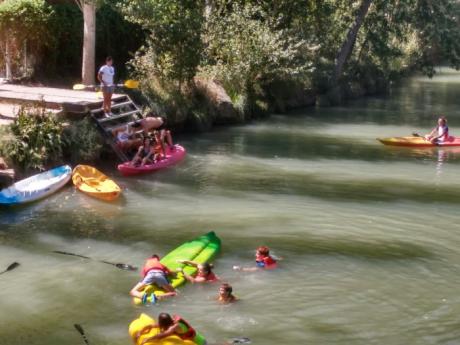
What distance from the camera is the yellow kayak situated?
615 inches

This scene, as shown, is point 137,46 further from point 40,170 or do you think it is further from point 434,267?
point 434,267

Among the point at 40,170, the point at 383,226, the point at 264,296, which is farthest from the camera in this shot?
the point at 40,170

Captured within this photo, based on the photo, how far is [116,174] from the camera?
18.3m

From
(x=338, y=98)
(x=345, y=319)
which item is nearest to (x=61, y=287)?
(x=345, y=319)

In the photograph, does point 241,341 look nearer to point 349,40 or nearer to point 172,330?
point 172,330

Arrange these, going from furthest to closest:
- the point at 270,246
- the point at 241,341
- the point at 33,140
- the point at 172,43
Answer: the point at 172,43 → the point at 33,140 → the point at 270,246 → the point at 241,341

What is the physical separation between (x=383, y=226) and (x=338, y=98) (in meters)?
24.4

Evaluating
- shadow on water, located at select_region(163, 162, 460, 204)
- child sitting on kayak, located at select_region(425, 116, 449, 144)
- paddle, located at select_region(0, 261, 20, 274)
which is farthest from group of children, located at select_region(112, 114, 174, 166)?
child sitting on kayak, located at select_region(425, 116, 449, 144)

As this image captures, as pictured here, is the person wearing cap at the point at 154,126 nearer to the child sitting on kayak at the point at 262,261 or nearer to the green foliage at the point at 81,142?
the green foliage at the point at 81,142

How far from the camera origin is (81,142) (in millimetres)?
18141

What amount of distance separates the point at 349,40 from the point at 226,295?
29746 mm

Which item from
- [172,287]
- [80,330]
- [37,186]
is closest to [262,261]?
[172,287]

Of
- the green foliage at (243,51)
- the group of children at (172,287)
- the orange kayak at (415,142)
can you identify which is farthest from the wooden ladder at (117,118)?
the orange kayak at (415,142)

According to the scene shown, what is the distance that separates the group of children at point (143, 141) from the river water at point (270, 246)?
0.74 meters
